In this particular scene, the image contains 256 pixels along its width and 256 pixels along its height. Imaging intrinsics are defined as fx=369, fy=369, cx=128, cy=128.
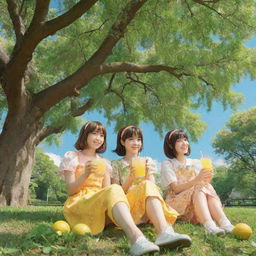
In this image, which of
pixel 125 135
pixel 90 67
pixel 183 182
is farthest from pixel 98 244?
pixel 90 67

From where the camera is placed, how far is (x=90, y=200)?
144 inches

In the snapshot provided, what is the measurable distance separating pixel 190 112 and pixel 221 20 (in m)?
5.93

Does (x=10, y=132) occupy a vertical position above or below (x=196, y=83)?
below

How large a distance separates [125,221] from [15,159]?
6495 mm

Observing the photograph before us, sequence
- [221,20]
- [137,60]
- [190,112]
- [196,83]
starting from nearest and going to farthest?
1. [221,20]
2. [196,83]
3. [137,60]
4. [190,112]

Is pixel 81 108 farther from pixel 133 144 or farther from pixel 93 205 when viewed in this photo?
pixel 93 205

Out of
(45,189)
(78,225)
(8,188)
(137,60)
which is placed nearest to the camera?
(78,225)

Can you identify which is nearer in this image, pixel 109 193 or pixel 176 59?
pixel 109 193

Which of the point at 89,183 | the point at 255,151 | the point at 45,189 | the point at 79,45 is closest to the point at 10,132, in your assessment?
the point at 79,45

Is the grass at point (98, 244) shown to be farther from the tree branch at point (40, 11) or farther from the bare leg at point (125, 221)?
the tree branch at point (40, 11)

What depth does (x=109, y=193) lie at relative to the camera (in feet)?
11.1

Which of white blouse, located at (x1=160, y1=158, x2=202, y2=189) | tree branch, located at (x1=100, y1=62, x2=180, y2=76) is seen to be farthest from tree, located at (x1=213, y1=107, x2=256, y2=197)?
white blouse, located at (x1=160, y1=158, x2=202, y2=189)

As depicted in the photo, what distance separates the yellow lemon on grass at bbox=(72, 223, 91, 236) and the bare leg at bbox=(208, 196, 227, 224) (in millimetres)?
1479

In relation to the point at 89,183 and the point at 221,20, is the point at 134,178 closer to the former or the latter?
the point at 89,183
